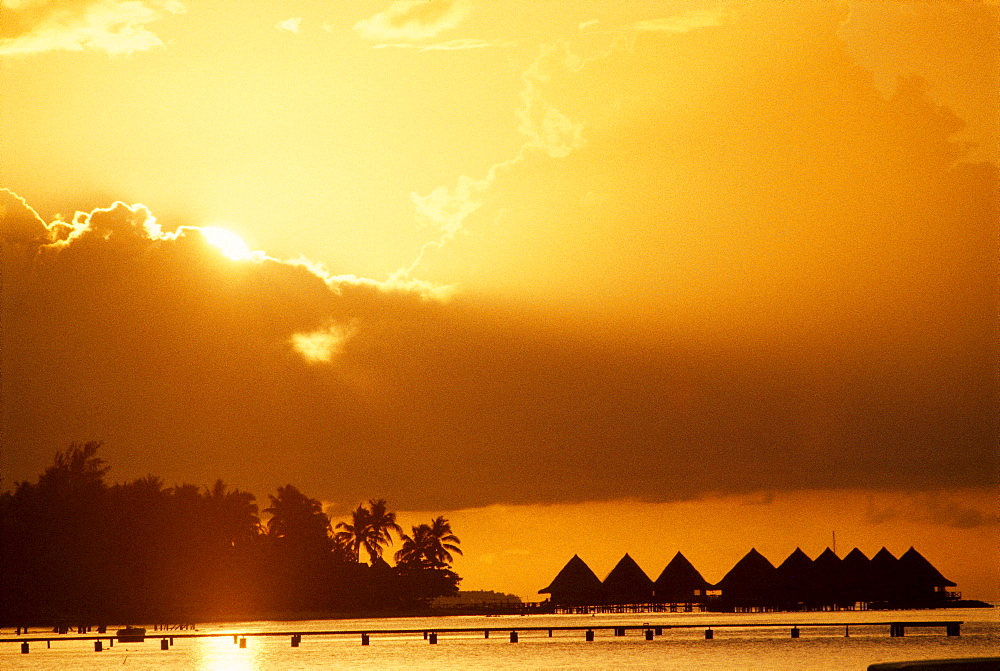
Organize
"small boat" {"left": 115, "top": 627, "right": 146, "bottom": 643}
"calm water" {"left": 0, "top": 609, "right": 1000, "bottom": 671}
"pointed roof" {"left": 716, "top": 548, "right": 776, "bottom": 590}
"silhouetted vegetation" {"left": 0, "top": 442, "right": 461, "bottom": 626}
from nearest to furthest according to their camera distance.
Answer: "calm water" {"left": 0, "top": 609, "right": 1000, "bottom": 671} < "small boat" {"left": 115, "top": 627, "right": 146, "bottom": 643} < "silhouetted vegetation" {"left": 0, "top": 442, "right": 461, "bottom": 626} < "pointed roof" {"left": 716, "top": 548, "right": 776, "bottom": 590}

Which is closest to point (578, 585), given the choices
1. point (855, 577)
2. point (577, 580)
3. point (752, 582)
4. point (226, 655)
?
point (577, 580)

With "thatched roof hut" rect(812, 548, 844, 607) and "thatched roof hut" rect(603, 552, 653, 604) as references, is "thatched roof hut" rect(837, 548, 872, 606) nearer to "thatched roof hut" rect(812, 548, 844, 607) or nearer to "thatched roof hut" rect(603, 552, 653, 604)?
"thatched roof hut" rect(812, 548, 844, 607)

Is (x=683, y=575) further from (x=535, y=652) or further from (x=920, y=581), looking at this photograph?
(x=535, y=652)

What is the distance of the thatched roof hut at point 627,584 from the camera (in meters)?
124

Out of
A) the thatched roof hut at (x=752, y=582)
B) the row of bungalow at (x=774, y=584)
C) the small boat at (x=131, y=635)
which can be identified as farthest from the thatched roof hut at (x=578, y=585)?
the small boat at (x=131, y=635)

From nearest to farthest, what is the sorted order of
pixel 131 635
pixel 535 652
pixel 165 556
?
1. pixel 131 635
2. pixel 535 652
3. pixel 165 556

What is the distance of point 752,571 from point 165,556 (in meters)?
51.3

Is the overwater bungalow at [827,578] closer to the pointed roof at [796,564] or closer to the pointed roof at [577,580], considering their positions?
the pointed roof at [796,564]

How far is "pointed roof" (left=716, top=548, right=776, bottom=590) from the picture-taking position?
12169cm

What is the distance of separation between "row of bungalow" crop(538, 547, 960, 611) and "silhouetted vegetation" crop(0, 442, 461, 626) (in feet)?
72.9

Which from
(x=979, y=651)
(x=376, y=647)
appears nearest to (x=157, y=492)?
(x=376, y=647)

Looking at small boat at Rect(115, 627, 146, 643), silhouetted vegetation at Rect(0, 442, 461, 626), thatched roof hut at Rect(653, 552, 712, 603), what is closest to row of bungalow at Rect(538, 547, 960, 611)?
thatched roof hut at Rect(653, 552, 712, 603)

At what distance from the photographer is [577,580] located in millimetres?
126125

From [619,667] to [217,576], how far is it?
5388 centimetres
